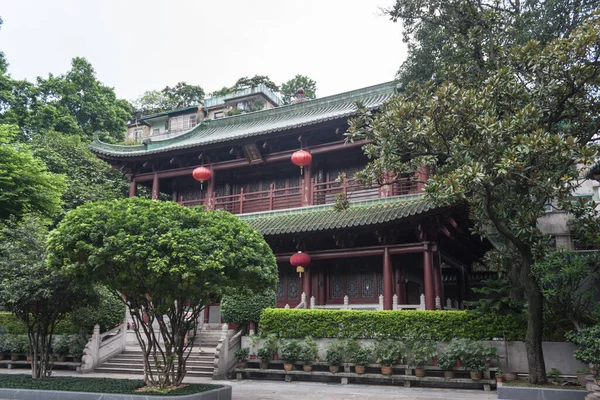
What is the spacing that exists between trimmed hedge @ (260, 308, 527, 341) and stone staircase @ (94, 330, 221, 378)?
72.7 inches

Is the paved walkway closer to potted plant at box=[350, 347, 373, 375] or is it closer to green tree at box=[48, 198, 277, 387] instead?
potted plant at box=[350, 347, 373, 375]

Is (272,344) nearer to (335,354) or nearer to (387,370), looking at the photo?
(335,354)

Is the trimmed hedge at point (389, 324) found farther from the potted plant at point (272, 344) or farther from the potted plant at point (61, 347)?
the potted plant at point (61, 347)

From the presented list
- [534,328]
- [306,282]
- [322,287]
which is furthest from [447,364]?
[322,287]

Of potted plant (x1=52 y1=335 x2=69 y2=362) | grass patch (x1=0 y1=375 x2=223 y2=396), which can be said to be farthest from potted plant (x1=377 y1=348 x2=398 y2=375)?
potted plant (x1=52 y1=335 x2=69 y2=362)

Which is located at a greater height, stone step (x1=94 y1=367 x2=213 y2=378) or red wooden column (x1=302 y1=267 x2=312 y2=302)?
red wooden column (x1=302 y1=267 x2=312 y2=302)

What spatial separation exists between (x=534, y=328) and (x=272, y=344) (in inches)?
220

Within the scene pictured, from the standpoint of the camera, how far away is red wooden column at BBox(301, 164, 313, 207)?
50.9 feet

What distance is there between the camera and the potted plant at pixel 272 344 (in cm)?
1142

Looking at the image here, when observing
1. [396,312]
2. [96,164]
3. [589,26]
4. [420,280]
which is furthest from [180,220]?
[96,164]

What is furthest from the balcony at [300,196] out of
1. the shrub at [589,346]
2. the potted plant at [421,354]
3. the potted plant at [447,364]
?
the shrub at [589,346]

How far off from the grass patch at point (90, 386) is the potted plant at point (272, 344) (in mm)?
2931

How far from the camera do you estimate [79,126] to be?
33000 mm

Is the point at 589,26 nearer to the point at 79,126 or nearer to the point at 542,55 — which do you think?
the point at 542,55
